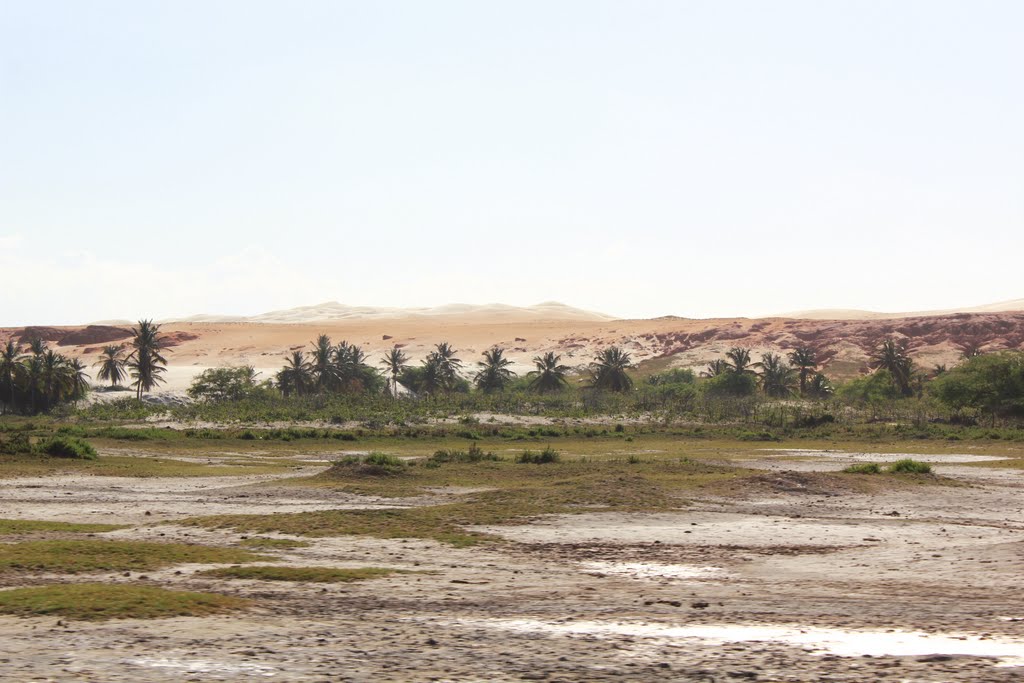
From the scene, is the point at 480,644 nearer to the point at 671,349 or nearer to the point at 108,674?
the point at 108,674

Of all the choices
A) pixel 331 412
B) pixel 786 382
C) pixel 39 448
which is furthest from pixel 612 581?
pixel 786 382

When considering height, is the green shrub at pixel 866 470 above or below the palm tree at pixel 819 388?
above

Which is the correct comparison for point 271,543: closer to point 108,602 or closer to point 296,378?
point 108,602

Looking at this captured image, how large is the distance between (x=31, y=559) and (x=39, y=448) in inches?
1118

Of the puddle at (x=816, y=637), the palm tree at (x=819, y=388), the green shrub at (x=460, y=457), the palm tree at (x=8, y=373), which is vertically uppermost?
the palm tree at (x=8, y=373)

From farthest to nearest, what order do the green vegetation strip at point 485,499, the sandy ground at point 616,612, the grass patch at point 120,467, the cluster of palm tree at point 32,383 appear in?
the cluster of palm tree at point 32,383 → the grass patch at point 120,467 → the green vegetation strip at point 485,499 → the sandy ground at point 616,612

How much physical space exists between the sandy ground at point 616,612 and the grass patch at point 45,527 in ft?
3.20

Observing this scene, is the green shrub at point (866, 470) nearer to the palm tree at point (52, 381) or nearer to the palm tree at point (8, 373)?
the palm tree at point (52, 381)

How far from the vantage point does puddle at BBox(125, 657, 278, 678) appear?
11.5m

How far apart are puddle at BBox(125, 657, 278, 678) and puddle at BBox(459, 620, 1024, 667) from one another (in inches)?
136

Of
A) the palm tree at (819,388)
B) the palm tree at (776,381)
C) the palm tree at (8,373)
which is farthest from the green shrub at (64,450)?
the palm tree at (819,388)

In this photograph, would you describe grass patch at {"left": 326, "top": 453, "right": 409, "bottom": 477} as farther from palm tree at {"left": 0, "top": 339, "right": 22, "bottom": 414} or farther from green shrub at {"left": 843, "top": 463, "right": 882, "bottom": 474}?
palm tree at {"left": 0, "top": 339, "right": 22, "bottom": 414}

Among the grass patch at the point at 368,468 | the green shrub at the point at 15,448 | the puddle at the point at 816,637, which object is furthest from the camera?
the green shrub at the point at 15,448

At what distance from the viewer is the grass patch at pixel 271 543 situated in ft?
70.5
